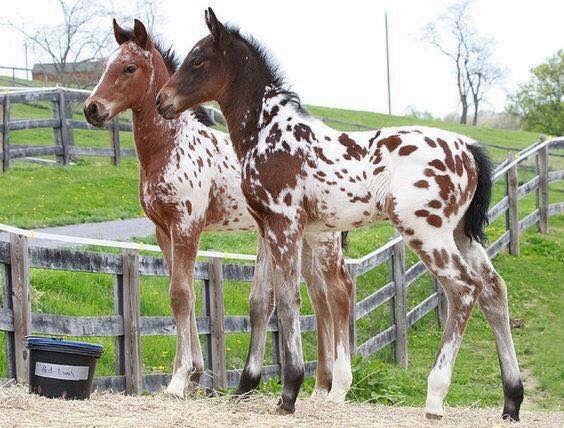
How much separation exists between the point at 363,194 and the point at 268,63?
130 centimetres

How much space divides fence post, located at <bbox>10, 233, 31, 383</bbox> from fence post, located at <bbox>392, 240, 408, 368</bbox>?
21.2 feet

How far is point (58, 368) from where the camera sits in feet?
22.9

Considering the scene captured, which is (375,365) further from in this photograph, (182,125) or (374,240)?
(374,240)

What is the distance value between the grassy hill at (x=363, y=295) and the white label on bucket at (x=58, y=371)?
2.34 meters

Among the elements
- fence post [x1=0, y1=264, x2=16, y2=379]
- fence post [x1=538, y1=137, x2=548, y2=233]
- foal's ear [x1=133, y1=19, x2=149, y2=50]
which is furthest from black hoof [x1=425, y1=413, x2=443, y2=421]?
fence post [x1=538, y1=137, x2=548, y2=233]

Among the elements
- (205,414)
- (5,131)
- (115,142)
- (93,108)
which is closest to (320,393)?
(205,414)

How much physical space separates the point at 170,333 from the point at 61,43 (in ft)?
117

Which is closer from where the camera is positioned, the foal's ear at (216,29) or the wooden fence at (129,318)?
the foal's ear at (216,29)

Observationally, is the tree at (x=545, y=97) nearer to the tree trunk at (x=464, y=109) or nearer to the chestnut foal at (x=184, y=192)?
the tree trunk at (x=464, y=109)

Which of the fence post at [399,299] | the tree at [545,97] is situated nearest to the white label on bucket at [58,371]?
the fence post at [399,299]

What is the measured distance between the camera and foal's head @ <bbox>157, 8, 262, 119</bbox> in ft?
24.2

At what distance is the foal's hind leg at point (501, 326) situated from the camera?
22.9ft

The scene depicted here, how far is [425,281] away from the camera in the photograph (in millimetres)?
15953

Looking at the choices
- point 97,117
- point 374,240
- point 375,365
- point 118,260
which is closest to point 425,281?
point 374,240
